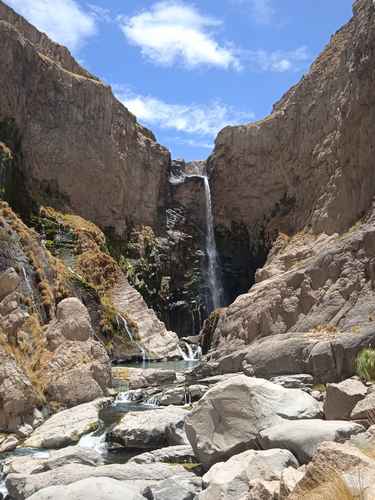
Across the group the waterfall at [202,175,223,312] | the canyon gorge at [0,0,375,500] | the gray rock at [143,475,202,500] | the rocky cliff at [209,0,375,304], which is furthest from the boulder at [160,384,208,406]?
the waterfall at [202,175,223,312]

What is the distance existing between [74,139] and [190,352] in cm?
2678

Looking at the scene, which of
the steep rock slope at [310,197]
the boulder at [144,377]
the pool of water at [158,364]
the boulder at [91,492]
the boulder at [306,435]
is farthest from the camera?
the pool of water at [158,364]

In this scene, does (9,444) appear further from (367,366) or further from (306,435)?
(367,366)

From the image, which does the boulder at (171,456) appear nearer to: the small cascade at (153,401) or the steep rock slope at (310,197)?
the small cascade at (153,401)

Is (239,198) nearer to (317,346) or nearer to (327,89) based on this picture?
(327,89)

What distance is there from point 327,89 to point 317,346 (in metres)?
38.5

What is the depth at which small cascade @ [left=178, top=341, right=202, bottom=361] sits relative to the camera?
147ft

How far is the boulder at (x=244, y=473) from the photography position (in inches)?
352

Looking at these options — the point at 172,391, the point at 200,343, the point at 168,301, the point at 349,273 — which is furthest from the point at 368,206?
the point at 168,301

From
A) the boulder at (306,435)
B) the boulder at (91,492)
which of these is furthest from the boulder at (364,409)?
the boulder at (91,492)

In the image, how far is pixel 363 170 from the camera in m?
41.2

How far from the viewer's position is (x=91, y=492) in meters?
9.26

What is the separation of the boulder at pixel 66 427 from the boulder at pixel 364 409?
29.8 ft

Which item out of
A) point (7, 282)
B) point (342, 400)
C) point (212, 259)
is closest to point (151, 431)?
point (342, 400)
